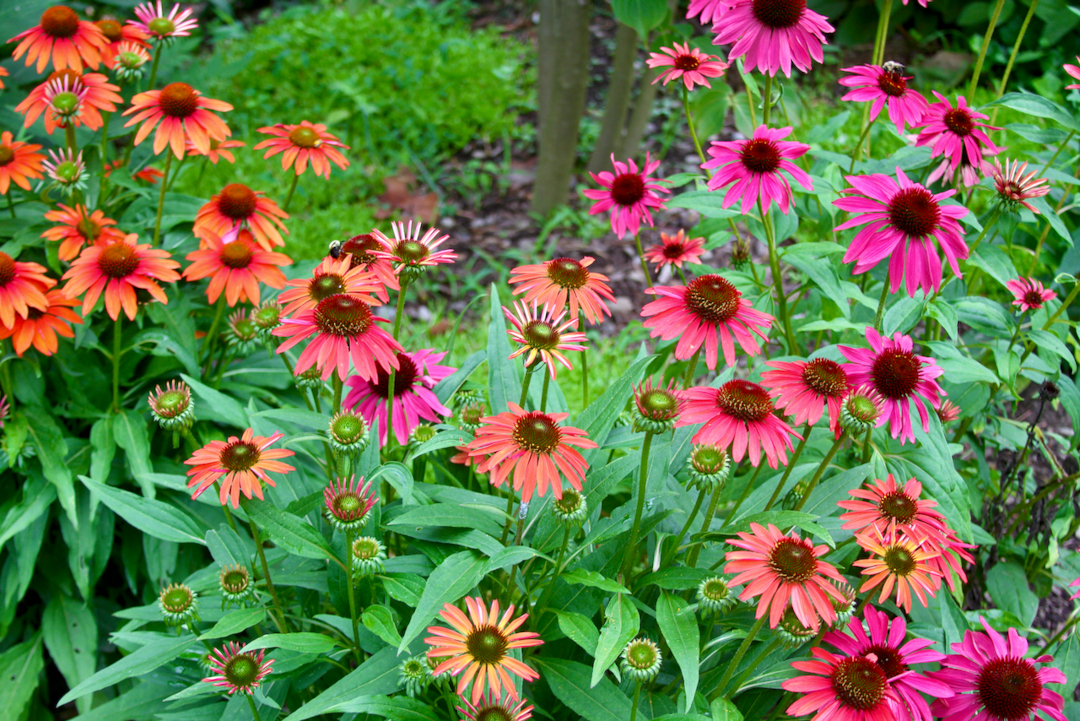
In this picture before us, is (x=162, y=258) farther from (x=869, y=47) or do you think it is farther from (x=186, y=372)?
(x=869, y=47)

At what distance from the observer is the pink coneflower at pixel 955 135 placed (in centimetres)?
163

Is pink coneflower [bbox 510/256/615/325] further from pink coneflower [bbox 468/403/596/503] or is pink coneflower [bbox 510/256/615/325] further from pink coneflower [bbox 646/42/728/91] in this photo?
pink coneflower [bbox 646/42/728/91]

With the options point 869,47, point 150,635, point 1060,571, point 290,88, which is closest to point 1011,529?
point 1060,571

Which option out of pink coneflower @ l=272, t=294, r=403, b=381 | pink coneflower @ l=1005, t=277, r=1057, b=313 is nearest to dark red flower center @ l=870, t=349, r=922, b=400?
pink coneflower @ l=1005, t=277, r=1057, b=313

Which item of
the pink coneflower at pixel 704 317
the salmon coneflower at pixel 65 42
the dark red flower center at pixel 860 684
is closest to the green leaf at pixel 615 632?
the dark red flower center at pixel 860 684

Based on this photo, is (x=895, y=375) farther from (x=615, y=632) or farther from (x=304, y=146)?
(x=304, y=146)

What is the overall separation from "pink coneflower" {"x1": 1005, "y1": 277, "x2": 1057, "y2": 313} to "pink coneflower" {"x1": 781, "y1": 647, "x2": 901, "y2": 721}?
94cm

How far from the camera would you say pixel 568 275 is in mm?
1441

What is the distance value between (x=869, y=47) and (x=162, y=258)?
14.5 feet

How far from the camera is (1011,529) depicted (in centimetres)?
200

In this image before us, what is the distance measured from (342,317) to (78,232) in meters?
1.15

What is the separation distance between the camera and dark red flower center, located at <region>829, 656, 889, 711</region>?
115 centimetres

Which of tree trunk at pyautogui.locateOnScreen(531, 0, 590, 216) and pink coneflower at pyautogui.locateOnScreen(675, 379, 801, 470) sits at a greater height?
pink coneflower at pyautogui.locateOnScreen(675, 379, 801, 470)

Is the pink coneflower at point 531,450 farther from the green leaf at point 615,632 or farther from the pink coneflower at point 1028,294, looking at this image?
the pink coneflower at point 1028,294
